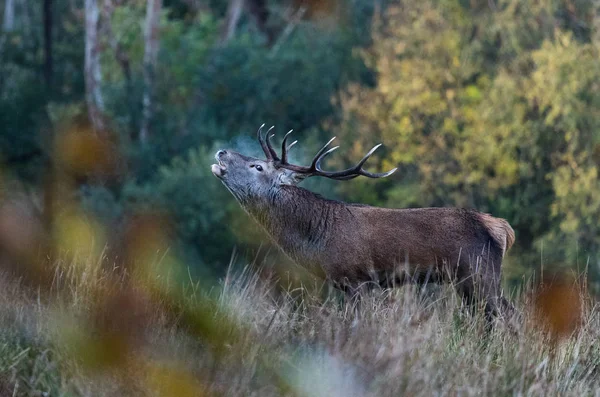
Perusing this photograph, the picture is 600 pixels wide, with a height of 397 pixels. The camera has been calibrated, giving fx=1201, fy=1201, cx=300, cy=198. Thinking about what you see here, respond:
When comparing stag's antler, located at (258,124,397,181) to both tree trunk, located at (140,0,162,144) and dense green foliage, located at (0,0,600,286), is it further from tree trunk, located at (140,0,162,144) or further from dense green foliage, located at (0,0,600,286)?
tree trunk, located at (140,0,162,144)

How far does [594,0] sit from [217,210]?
12844 mm

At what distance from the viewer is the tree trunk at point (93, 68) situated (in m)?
36.1

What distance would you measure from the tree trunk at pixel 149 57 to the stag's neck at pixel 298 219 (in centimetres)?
→ 2666

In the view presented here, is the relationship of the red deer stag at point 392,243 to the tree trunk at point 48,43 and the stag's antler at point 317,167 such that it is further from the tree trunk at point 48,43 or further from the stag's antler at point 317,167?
the tree trunk at point 48,43

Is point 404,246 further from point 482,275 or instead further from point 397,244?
point 482,275

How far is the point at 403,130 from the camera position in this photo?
35.8 meters

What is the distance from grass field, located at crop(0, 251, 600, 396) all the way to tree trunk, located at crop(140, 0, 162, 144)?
3039 centimetres

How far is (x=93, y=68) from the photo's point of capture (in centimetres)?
3784

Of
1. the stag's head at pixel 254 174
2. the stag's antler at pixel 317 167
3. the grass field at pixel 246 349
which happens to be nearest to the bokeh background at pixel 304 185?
the grass field at pixel 246 349

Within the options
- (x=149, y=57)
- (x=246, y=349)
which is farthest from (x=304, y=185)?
(x=246, y=349)

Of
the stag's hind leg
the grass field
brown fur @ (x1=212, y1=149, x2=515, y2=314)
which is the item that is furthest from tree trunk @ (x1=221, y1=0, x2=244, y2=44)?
the grass field

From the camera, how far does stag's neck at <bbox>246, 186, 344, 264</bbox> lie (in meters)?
10.2

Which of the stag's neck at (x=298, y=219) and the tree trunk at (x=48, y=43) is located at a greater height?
the stag's neck at (x=298, y=219)

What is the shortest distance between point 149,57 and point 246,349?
3475 centimetres
